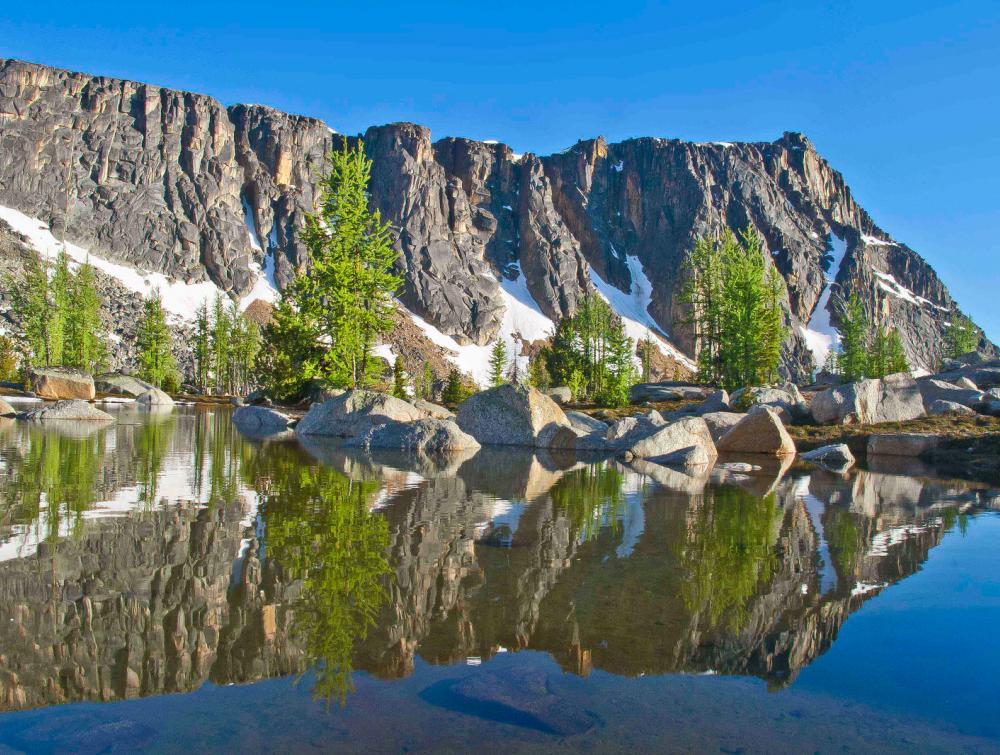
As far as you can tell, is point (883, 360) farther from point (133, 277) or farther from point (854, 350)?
point (133, 277)

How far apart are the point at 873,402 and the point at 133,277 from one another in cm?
13103

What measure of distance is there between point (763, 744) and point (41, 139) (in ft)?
512

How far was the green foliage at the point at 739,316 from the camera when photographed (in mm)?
43906

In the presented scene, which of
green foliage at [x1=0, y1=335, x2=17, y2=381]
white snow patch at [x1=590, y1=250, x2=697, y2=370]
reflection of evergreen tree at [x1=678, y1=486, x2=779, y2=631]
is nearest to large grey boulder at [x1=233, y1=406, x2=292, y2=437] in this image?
reflection of evergreen tree at [x1=678, y1=486, x2=779, y2=631]

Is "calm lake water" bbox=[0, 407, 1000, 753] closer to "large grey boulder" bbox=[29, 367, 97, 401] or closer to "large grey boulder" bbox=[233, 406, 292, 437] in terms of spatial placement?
"large grey boulder" bbox=[233, 406, 292, 437]

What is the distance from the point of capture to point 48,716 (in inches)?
129

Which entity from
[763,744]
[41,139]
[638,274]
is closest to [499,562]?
[763,744]

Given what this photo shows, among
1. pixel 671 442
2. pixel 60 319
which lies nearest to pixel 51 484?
pixel 671 442

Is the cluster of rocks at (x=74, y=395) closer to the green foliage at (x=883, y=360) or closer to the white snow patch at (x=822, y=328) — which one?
the green foliage at (x=883, y=360)

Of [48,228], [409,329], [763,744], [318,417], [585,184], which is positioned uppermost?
[585,184]

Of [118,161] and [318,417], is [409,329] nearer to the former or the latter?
[118,161]

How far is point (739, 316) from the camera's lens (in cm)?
4359

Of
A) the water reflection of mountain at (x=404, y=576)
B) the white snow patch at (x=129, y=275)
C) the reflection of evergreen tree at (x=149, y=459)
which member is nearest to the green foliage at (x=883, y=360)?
the reflection of evergreen tree at (x=149, y=459)

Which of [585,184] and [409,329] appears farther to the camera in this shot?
[585,184]
